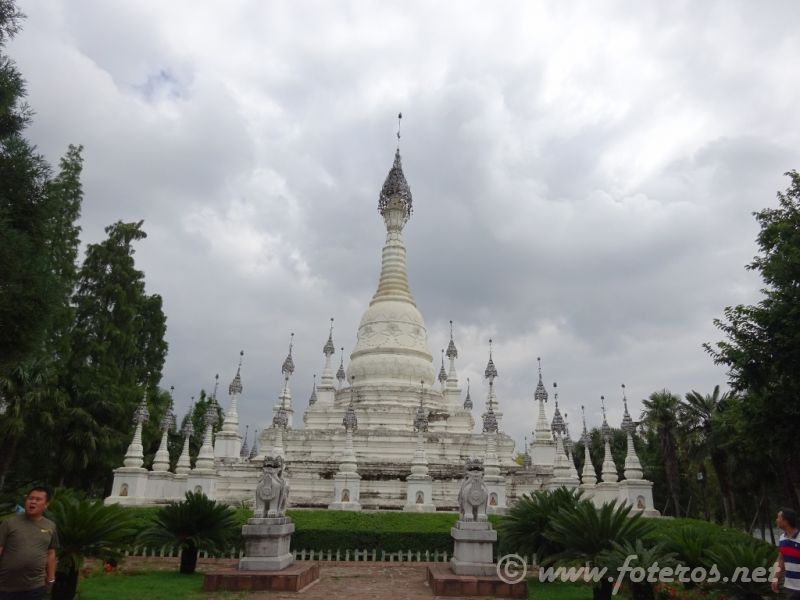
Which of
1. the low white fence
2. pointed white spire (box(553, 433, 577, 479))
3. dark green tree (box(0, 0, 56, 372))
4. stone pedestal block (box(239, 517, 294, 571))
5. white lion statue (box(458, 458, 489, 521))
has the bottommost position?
the low white fence

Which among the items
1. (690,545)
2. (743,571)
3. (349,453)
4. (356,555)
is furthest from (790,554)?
(349,453)

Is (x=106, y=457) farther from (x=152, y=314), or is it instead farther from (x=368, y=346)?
(x=368, y=346)

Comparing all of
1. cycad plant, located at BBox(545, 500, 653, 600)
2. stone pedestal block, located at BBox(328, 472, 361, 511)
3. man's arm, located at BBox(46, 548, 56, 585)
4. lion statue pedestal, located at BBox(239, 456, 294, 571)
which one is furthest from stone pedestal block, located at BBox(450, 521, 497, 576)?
stone pedestal block, located at BBox(328, 472, 361, 511)

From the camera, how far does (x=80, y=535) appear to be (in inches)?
424

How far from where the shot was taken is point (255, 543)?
44.4ft

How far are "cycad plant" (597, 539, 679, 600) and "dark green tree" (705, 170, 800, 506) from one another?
27.2ft

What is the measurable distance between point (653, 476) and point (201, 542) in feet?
142

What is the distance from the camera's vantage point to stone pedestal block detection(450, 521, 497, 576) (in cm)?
1330

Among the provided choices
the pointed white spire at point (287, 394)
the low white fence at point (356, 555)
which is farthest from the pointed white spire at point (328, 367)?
the low white fence at point (356, 555)

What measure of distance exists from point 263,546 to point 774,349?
48.7ft

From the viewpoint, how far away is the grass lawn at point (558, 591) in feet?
40.3

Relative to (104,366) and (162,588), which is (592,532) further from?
(104,366)

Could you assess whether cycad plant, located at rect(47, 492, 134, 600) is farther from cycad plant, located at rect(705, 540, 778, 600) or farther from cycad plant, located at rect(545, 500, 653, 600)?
cycad plant, located at rect(705, 540, 778, 600)

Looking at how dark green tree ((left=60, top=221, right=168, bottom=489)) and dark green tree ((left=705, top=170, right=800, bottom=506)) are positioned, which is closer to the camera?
dark green tree ((left=705, top=170, right=800, bottom=506))
